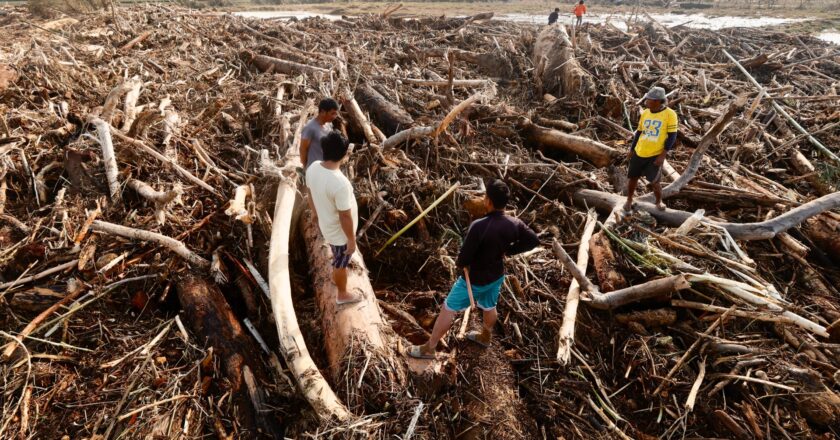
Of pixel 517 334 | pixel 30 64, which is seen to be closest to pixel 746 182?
pixel 517 334

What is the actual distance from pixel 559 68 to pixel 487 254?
6.50 metres

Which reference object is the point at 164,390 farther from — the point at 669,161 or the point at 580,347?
the point at 669,161

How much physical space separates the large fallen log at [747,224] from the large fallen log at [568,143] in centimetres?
92

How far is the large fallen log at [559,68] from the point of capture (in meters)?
7.36

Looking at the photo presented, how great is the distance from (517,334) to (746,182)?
4.04 metres

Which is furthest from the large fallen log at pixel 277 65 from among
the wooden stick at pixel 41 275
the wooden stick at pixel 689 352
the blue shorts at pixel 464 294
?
the wooden stick at pixel 689 352

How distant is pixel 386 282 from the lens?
4.09 meters

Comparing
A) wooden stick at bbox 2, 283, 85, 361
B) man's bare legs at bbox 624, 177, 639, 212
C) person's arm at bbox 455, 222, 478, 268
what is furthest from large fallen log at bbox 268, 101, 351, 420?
man's bare legs at bbox 624, 177, 639, 212

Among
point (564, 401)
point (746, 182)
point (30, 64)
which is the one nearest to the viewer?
point (564, 401)

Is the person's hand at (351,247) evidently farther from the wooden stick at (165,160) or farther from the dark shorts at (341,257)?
the wooden stick at (165,160)

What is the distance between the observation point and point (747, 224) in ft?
13.6

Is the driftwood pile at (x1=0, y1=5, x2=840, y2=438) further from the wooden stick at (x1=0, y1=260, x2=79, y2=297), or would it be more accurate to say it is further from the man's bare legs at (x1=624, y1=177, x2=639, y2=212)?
the man's bare legs at (x1=624, y1=177, x2=639, y2=212)

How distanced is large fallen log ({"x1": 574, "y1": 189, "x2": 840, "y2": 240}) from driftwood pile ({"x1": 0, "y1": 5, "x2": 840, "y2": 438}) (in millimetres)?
26

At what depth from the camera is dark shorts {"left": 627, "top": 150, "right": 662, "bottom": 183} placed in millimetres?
4383
